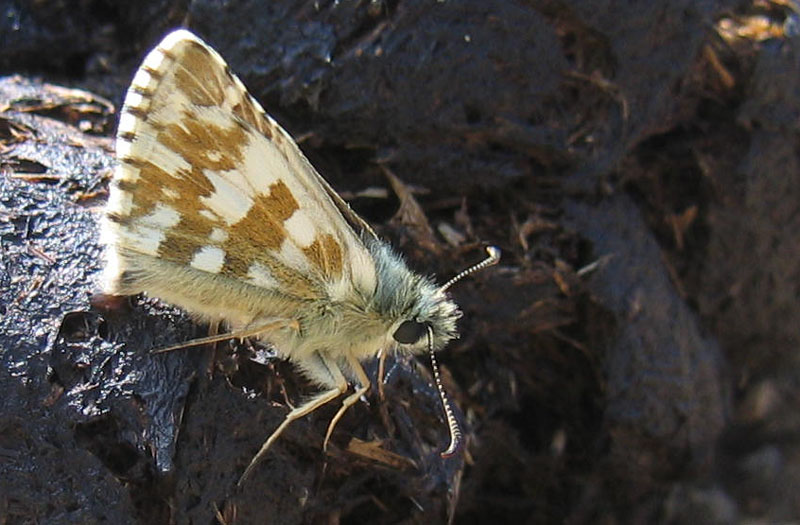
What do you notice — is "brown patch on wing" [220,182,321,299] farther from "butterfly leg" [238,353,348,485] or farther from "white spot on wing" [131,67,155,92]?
"white spot on wing" [131,67,155,92]

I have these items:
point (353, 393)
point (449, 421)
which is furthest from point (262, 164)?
point (449, 421)

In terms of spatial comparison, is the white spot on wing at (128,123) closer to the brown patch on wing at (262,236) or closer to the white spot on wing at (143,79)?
the white spot on wing at (143,79)

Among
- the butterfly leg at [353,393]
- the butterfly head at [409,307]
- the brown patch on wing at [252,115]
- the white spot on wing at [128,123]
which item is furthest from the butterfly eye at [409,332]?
the white spot on wing at [128,123]

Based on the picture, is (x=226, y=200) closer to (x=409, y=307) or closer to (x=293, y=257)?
(x=293, y=257)

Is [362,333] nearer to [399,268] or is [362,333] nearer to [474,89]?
[399,268]

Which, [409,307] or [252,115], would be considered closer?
[252,115]

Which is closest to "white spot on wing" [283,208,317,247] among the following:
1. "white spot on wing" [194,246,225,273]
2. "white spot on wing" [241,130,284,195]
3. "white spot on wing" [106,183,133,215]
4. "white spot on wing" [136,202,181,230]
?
"white spot on wing" [241,130,284,195]
